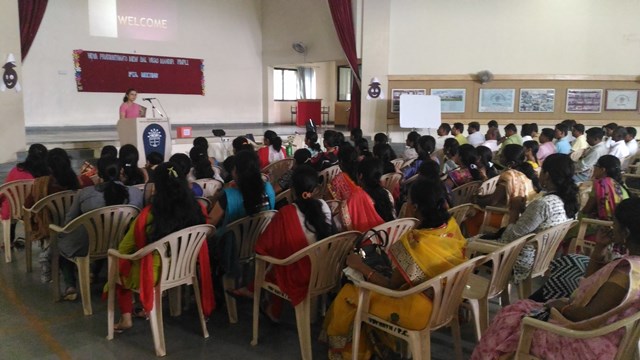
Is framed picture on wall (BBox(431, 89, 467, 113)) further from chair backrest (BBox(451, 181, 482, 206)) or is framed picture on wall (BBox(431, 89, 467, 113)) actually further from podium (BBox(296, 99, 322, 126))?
chair backrest (BBox(451, 181, 482, 206))

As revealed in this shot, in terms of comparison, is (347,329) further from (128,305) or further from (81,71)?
(81,71)

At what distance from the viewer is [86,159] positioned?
7.13 m

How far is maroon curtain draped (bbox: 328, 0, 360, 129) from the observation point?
975 cm

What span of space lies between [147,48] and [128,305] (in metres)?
8.89

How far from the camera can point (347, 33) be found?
985 cm

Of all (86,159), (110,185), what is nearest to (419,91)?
(86,159)

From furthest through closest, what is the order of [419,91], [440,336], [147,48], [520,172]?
1. [147,48]
2. [419,91]
3. [520,172]
4. [440,336]

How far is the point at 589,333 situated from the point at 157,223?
1.93 metres

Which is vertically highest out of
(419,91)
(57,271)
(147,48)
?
(147,48)

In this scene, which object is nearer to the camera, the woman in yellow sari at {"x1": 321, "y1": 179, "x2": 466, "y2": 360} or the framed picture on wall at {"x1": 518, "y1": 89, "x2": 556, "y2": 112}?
the woman in yellow sari at {"x1": 321, "y1": 179, "x2": 466, "y2": 360}

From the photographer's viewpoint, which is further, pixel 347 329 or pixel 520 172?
pixel 520 172

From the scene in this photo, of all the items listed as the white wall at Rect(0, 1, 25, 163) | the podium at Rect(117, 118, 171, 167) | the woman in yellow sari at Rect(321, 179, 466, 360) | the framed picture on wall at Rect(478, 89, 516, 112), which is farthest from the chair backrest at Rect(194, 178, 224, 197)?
the framed picture on wall at Rect(478, 89, 516, 112)

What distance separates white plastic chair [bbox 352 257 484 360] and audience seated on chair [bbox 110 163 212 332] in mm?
997

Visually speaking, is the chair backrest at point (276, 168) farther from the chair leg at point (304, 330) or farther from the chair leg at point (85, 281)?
the chair leg at point (304, 330)
